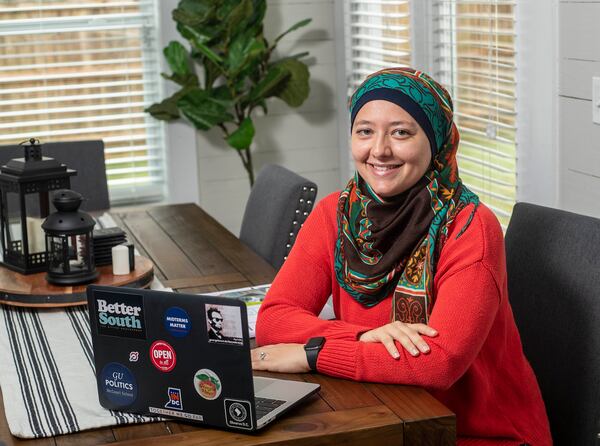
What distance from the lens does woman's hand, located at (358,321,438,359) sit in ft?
5.31

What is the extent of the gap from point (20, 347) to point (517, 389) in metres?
0.97

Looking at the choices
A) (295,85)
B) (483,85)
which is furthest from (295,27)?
(483,85)

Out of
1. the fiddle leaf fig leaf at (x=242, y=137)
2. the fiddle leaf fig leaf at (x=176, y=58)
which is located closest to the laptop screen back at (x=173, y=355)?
the fiddle leaf fig leaf at (x=242, y=137)

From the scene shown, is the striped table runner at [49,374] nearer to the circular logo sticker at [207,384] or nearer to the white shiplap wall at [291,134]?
the circular logo sticker at [207,384]

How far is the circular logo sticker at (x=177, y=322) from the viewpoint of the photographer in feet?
4.66

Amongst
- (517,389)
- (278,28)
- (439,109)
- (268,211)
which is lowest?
(517,389)

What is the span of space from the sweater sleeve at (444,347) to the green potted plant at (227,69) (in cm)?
254

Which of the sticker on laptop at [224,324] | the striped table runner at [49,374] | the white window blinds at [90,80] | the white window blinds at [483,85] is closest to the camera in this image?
the sticker on laptop at [224,324]

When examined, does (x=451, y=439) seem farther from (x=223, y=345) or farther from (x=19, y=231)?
(x=19, y=231)

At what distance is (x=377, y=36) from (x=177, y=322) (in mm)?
2897

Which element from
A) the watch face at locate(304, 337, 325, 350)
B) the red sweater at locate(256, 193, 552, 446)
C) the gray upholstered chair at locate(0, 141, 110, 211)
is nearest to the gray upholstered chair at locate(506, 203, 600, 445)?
the red sweater at locate(256, 193, 552, 446)

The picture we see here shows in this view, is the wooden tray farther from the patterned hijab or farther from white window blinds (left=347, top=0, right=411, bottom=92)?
white window blinds (left=347, top=0, right=411, bottom=92)

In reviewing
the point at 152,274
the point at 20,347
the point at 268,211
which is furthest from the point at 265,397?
the point at 268,211

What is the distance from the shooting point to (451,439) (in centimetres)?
145
